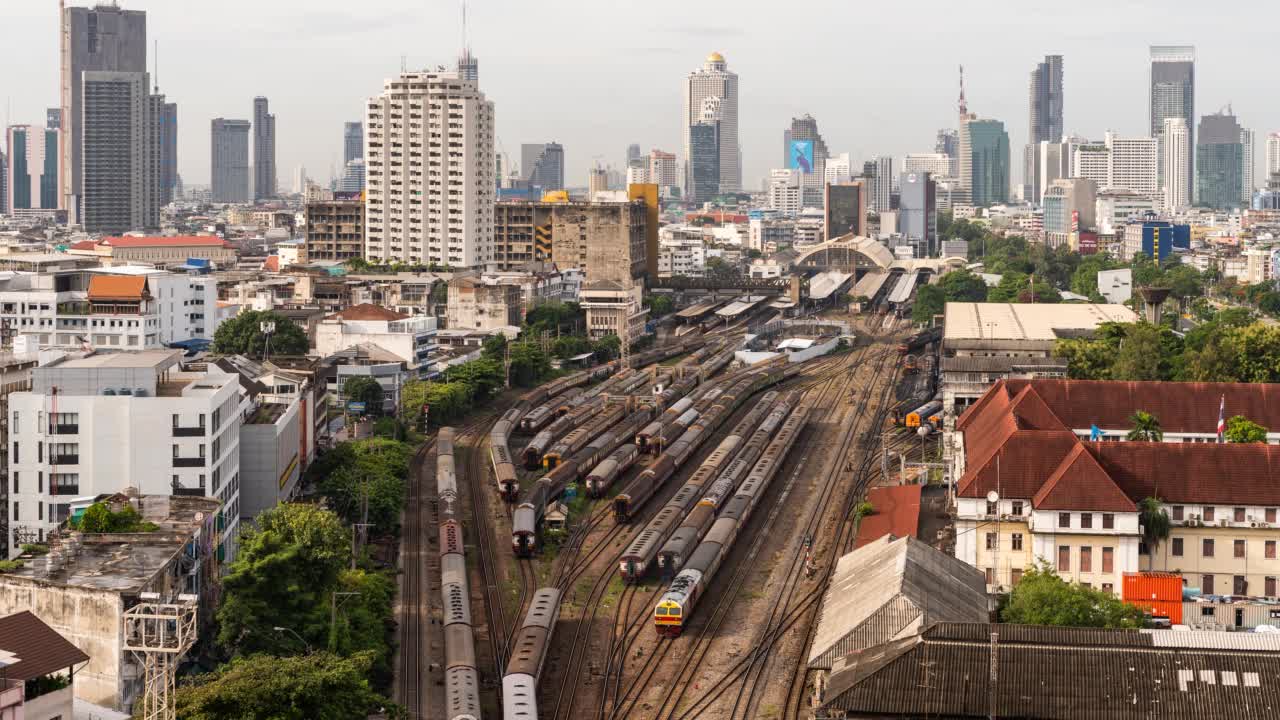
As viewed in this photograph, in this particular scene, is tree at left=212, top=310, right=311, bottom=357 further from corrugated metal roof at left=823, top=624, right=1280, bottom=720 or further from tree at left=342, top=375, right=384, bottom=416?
corrugated metal roof at left=823, top=624, right=1280, bottom=720

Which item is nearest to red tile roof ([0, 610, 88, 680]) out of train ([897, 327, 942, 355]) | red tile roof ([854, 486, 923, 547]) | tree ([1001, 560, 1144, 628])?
tree ([1001, 560, 1144, 628])

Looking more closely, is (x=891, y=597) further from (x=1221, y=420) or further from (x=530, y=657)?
(x=1221, y=420)

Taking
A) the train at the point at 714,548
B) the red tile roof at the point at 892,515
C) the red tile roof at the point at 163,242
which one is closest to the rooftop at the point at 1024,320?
the train at the point at 714,548

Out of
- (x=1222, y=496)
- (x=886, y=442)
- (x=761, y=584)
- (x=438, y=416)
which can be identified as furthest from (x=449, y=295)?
(x=1222, y=496)

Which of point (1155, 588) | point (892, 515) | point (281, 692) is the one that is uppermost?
point (892, 515)

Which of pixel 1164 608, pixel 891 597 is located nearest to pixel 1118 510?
pixel 1164 608

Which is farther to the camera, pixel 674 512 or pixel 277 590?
pixel 674 512
